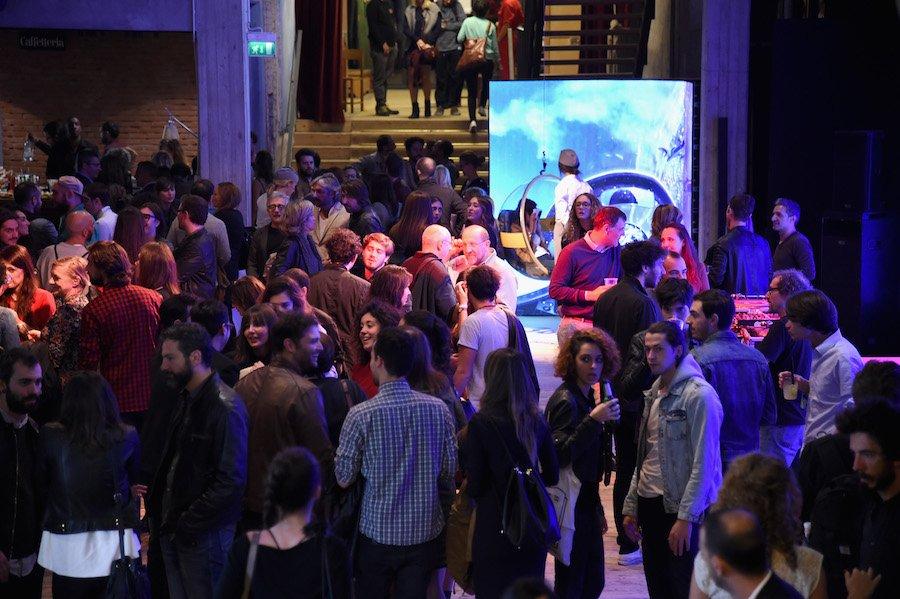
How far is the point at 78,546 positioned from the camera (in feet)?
16.3

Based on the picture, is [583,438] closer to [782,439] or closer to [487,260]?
[782,439]

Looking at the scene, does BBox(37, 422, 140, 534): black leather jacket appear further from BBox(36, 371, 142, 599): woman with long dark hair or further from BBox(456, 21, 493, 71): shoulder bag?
BBox(456, 21, 493, 71): shoulder bag

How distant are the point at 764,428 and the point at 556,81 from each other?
6.11 m

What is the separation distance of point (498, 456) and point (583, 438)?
0.58 meters

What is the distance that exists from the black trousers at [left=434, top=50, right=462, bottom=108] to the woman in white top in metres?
15.2

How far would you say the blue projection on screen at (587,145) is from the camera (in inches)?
478

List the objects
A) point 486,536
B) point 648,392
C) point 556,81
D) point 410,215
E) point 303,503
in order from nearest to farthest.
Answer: point 303,503 < point 486,536 < point 648,392 < point 410,215 < point 556,81

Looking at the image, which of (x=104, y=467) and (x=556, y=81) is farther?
(x=556, y=81)

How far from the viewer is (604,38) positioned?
1859 centimetres

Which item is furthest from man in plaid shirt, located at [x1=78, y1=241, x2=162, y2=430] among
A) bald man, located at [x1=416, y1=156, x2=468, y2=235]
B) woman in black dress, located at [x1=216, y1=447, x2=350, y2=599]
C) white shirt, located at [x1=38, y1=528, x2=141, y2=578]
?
bald man, located at [x1=416, y1=156, x2=468, y2=235]

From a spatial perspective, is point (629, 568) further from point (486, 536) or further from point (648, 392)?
point (486, 536)

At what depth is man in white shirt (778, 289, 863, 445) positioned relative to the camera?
563 centimetres

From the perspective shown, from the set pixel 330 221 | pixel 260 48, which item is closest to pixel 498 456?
pixel 330 221

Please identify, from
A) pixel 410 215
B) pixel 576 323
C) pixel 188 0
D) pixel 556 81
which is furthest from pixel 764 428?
pixel 188 0
